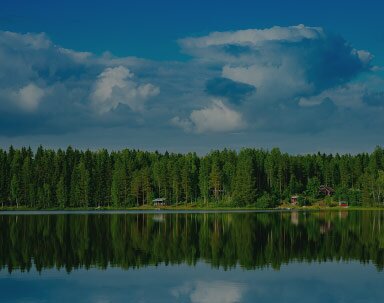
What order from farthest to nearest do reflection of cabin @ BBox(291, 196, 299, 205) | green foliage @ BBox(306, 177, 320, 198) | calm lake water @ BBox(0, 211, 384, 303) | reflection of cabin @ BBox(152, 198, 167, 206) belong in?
reflection of cabin @ BBox(152, 198, 167, 206), green foliage @ BBox(306, 177, 320, 198), reflection of cabin @ BBox(291, 196, 299, 205), calm lake water @ BBox(0, 211, 384, 303)

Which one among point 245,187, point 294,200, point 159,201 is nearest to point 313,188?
point 294,200

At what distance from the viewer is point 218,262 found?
45.7m

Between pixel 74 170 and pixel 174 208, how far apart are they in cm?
3616

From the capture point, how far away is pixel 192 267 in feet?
142

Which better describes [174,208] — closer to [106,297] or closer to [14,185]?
[14,185]

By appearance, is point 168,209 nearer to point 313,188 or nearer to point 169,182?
point 169,182

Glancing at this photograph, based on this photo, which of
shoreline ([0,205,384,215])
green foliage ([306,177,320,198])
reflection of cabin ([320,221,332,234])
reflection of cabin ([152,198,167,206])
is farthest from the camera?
reflection of cabin ([152,198,167,206])

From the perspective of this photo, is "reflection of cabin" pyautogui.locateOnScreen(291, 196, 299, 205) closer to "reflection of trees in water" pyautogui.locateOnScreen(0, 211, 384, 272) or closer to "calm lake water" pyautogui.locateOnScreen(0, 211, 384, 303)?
"reflection of trees in water" pyautogui.locateOnScreen(0, 211, 384, 272)

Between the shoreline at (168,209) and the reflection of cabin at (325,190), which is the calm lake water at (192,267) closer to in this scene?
the shoreline at (168,209)

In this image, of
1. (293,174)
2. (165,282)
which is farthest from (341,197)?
(165,282)

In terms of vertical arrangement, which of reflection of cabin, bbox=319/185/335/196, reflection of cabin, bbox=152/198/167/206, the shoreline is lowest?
the shoreline

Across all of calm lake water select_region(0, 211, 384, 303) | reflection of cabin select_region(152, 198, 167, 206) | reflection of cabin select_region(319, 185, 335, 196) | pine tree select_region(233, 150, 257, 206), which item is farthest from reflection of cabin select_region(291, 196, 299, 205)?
calm lake water select_region(0, 211, 384, 303)

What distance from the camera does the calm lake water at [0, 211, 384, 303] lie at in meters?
33.2

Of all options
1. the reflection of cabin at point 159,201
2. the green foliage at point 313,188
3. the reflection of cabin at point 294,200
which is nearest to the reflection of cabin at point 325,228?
the reflection of cabin at point 294,200
